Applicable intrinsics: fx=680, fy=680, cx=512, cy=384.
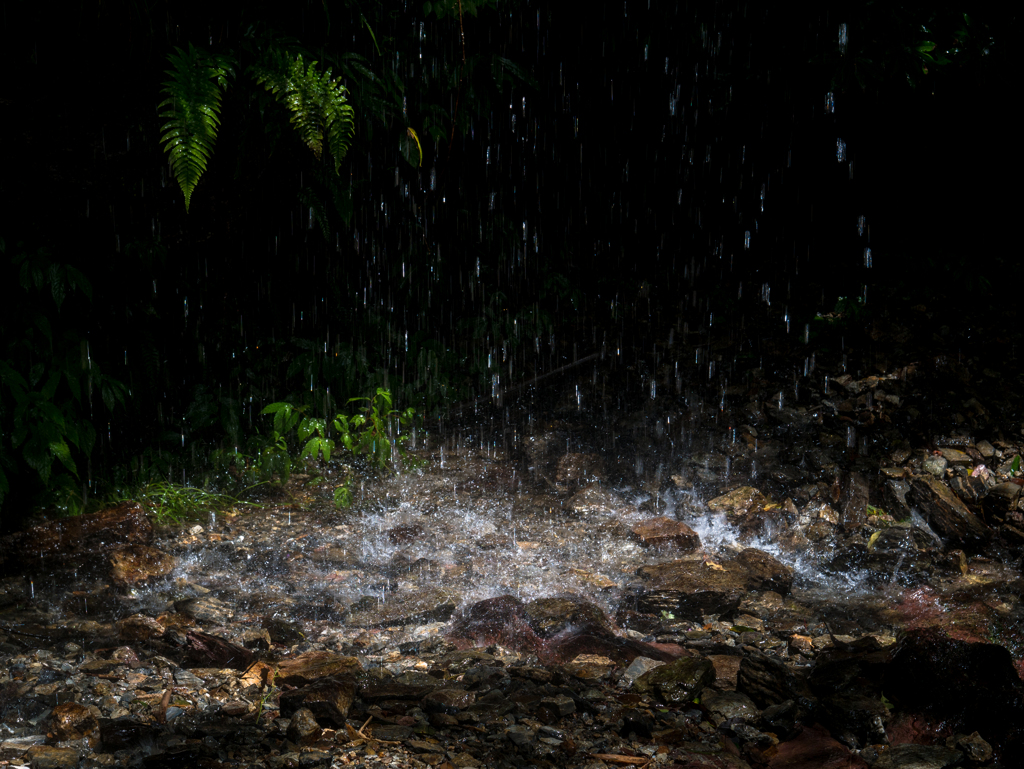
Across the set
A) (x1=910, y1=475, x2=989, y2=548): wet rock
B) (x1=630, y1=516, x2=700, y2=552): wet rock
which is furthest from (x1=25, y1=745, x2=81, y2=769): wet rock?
(x1=910, y1=475, x2=989, y2=548): wet rock

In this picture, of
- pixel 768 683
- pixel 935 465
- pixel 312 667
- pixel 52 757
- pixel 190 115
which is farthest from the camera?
pixel 935 465

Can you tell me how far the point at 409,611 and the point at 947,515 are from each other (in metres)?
3.37

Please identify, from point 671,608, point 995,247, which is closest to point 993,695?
point 671,608

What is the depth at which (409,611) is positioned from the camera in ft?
11.6

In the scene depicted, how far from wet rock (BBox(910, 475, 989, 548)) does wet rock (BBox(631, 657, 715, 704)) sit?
7.89ft

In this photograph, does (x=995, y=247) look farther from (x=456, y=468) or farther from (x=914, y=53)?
(x=456, y=468)

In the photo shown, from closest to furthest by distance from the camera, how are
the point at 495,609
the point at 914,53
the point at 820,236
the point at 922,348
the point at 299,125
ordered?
the point at 495,609, the point at 299,125, the point at 914,53, the point at 922,348, the point at 820,236

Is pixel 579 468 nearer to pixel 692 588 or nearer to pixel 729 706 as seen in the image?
pixel 692 588

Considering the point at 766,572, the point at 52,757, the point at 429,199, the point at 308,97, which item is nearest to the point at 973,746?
the point at 766,572

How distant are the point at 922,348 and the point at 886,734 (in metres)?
4.57

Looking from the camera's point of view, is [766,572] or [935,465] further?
[935,465]

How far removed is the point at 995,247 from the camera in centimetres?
691

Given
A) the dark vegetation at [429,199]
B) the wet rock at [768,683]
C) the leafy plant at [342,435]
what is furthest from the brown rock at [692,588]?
the dark vegetation at [429,199]

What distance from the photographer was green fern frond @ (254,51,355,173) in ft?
12.8
